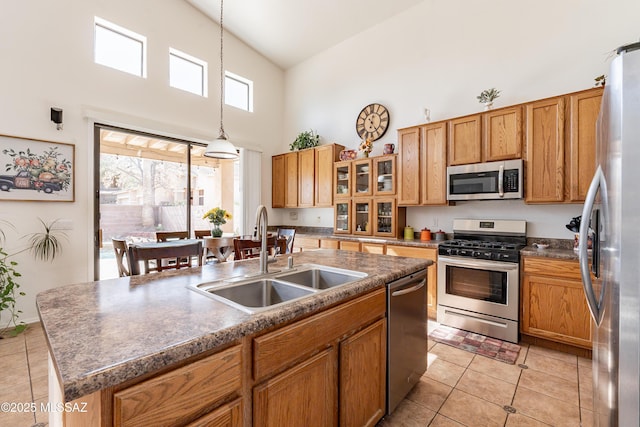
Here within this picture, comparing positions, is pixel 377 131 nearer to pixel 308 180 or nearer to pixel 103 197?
pixel 308 180

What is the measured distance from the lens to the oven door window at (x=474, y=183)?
3096 millimetres

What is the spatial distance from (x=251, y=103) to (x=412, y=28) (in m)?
2.97

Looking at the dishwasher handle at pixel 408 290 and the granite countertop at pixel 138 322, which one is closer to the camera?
the granite countertop at pixel 138 322

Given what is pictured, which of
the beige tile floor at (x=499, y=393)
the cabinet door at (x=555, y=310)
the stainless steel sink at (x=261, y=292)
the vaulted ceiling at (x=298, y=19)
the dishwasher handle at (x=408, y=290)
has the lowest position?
the beige tile floor at (x=499, y=393)

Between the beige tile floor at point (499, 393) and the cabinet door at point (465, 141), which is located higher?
the cabinet door at point (465, 141)

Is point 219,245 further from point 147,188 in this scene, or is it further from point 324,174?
point 324,174

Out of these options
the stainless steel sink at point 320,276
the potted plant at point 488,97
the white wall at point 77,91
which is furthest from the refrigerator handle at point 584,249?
the white wall at point 77,91

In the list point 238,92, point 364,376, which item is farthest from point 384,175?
point 238,92

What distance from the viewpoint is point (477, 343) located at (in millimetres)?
2807

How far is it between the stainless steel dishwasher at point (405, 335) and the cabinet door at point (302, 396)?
1.71ft

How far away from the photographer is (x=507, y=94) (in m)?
3.37

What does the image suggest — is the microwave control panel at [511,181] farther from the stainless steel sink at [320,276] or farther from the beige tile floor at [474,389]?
the stainless steel sink at [320,276]

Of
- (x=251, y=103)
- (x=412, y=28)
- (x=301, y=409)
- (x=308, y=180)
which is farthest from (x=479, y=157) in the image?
(x=251, y=103)

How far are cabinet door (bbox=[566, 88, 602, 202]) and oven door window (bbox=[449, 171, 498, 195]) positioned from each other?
63 cm
